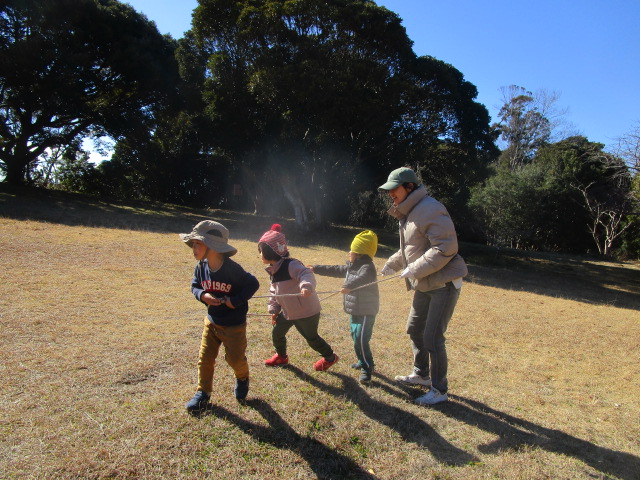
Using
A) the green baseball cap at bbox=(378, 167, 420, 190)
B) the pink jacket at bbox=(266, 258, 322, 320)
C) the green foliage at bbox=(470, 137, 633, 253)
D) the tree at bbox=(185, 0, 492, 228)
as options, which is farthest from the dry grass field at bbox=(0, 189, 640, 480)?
the green foliage at bbox=(470, 137, 633, 253)

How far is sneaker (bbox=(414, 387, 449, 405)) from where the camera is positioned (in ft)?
12.4

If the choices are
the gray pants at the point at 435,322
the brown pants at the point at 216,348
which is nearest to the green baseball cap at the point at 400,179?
the gray pants at the point at 435,322

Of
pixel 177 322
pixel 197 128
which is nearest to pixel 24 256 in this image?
pixel 177 322

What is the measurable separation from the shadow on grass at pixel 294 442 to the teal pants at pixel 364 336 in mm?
1049

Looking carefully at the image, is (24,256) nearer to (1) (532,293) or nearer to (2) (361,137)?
(1) (532,293)

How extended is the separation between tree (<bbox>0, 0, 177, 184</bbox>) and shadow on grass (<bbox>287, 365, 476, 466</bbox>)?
60.0ft

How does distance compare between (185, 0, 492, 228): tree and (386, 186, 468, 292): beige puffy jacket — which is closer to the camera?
(386, 186, 468, 292): beige puffy jacket

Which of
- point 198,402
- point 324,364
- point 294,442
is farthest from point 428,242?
point 198,402

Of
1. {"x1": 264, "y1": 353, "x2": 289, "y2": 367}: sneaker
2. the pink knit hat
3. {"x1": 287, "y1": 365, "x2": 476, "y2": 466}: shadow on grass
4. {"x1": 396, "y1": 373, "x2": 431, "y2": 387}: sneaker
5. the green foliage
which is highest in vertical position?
the green foliage

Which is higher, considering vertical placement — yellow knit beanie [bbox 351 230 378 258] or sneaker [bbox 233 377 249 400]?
yellow knit beanie [bbox 351 230 378 258]

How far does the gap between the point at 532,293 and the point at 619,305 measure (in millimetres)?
2244

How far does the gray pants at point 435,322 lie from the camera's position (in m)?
3.67

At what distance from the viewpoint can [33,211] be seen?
47.5 feet

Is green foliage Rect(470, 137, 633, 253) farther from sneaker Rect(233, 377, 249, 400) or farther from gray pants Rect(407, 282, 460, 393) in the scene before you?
sneaker Rect(233, 377, 249, 400)
